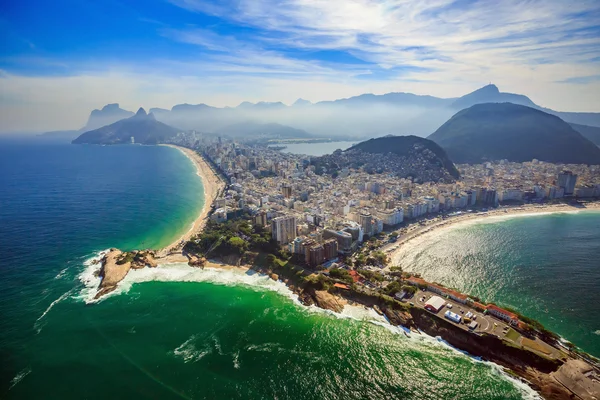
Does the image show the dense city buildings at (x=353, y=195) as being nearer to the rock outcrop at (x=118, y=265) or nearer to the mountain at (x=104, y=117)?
the rock outcrop at (x=118, y=265)

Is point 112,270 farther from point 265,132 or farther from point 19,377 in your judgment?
point 265,132

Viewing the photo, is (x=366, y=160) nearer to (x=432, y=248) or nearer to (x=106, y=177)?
(x=432, y=248)

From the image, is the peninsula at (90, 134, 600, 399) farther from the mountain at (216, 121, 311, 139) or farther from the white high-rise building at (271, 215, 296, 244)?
the mountain at (216, 121, 311, 139)

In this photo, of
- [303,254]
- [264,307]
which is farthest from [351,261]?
[264,307]

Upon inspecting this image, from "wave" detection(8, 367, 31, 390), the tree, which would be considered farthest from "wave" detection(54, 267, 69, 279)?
the tree

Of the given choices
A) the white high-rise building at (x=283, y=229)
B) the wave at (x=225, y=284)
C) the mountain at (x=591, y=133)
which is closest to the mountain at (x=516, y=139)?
the mountain at (x=591, y=133)

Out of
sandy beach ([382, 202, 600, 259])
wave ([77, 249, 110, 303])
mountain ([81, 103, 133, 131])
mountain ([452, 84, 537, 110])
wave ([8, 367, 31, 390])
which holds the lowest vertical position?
wave ([8, 367, 31, 390])
